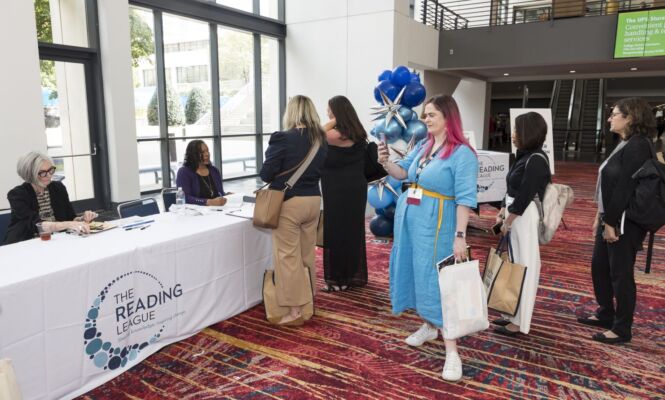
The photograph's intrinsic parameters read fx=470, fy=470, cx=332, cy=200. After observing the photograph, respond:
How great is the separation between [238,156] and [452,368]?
812 cm

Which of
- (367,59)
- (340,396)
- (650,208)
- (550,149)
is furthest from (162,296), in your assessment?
(367,59)

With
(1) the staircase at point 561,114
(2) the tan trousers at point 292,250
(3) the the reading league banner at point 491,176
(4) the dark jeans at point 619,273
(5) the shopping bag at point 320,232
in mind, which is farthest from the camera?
(1) the staircase at point 561,114

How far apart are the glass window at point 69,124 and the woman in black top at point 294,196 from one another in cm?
464

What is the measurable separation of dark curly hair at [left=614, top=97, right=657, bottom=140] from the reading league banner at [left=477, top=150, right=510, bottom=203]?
3063 millimetres

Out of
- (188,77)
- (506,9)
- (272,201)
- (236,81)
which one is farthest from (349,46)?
(272,201)

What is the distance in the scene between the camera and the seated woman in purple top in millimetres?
3650

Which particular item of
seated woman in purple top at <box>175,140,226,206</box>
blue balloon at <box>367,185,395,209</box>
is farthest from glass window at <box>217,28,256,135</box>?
seated woman in purple top at <box>175,140,226,206</box>

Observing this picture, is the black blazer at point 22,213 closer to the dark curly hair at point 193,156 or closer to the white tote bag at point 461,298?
the dark curly hair at point 193,156

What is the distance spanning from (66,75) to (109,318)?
5.24 metres

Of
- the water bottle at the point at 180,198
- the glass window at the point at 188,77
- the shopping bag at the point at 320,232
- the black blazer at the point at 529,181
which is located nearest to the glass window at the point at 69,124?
the glass window at the point at 188,77

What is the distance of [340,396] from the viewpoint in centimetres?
233

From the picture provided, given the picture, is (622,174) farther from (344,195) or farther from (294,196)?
(294,196)

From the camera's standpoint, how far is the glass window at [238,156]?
9.62 meters

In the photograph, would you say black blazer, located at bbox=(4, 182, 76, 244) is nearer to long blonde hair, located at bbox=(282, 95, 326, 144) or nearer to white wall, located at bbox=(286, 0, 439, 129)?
long blonde hair, located at bbox=(282, 95, 326, 144)
